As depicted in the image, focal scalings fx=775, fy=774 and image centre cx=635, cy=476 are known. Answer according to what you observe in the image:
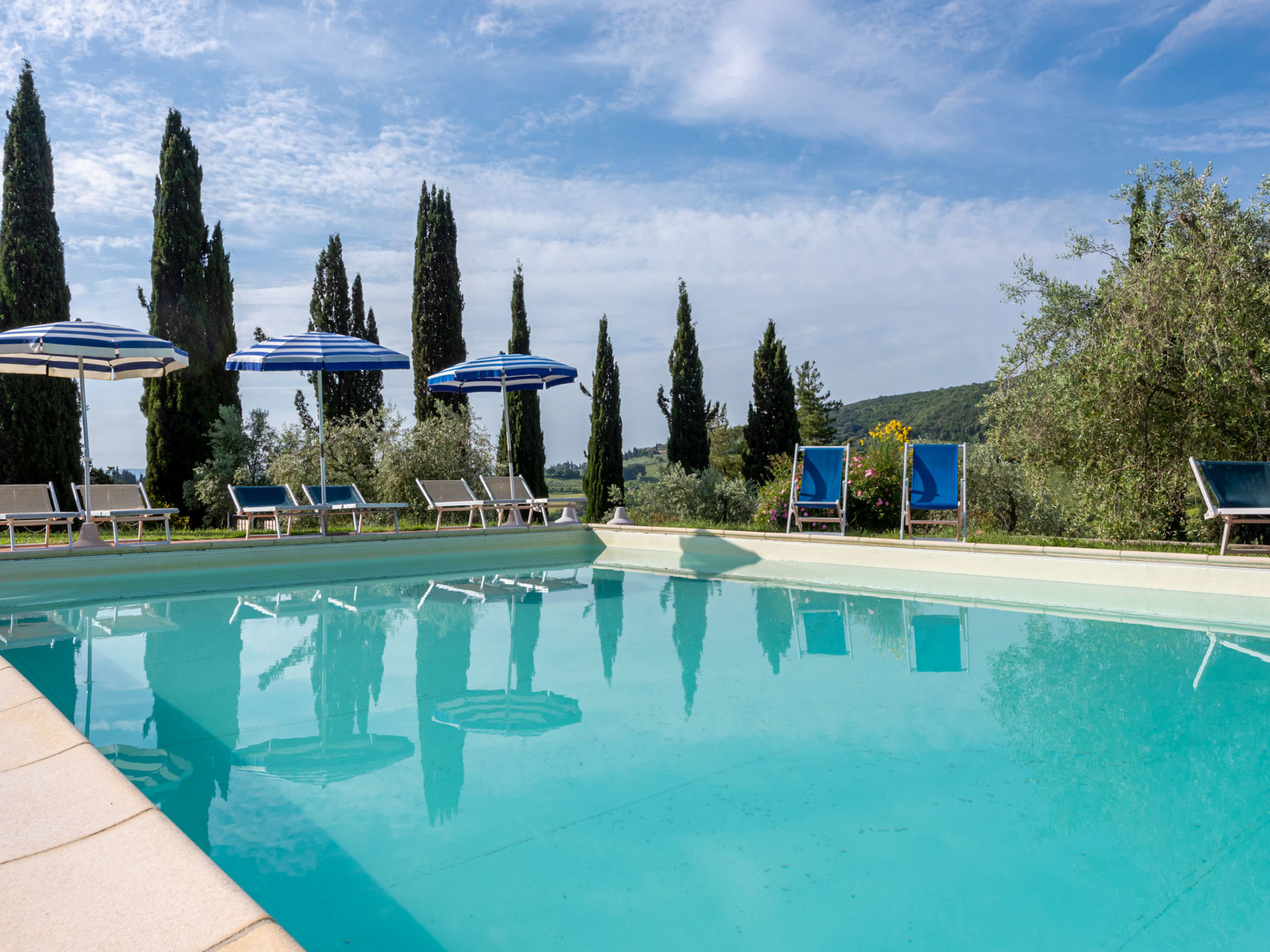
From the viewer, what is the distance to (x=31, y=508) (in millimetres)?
7633

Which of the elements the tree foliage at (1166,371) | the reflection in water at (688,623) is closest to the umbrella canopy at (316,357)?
the reflection in water at (688,623)

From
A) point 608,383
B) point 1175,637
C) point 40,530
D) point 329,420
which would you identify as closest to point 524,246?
point 608,383

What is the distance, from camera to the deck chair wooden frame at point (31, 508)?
7.39 metres

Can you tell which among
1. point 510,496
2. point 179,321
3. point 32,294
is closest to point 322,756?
point 510,496

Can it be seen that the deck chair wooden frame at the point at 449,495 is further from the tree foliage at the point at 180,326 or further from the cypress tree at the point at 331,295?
the cypress tree at the point at 331,295

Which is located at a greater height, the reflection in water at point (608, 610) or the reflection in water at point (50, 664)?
the reflection in water at point (50, 664)

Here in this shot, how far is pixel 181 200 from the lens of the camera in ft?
45.7

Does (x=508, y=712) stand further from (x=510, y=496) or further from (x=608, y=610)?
(x=510, y=496)

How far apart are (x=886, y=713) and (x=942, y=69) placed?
28.2 ft

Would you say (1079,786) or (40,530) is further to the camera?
(40,530)

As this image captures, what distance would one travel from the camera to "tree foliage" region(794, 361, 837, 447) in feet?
Answer: 88.0

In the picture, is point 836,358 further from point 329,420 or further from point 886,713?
point 886,713

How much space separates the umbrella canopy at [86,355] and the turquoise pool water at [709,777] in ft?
10.7

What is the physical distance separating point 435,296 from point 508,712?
46.3 ft
